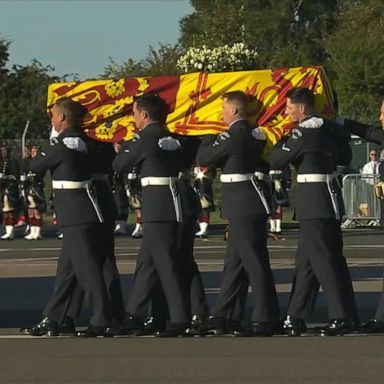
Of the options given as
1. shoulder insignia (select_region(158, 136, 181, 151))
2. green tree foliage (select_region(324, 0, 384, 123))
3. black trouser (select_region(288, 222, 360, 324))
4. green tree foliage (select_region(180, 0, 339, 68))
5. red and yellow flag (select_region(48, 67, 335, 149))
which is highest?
green tree foliage (select_region(180, 0, 339, 68))

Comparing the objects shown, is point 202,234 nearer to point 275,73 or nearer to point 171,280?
point 275,73

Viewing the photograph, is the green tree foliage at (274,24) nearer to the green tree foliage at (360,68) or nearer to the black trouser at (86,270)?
the green tree foliage at (360,68)

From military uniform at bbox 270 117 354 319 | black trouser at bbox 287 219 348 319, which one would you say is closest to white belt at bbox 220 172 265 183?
military uniform at bbox 270 117 354 319

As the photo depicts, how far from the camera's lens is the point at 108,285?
42.0 ft

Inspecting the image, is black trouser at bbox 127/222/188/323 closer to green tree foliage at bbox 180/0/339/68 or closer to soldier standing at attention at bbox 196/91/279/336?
soldier standing at attention at bbox 196/91/279/336

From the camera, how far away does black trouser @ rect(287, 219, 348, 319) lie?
1230 centimetres

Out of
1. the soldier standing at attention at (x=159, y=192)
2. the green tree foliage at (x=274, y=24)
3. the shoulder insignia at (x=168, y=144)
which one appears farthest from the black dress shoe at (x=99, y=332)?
the green tree foliage at (x=274, y=24)

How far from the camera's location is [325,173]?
12.3m

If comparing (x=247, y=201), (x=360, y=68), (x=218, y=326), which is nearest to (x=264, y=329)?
(x=218, y=326)

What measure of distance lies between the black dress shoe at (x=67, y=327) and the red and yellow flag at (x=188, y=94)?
1215cm

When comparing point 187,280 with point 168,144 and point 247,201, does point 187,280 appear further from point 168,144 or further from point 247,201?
point 168,144

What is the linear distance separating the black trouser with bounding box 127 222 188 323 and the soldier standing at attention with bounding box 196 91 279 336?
369 mm

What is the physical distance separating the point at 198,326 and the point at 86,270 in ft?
3.37

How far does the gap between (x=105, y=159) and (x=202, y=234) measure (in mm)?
14018
